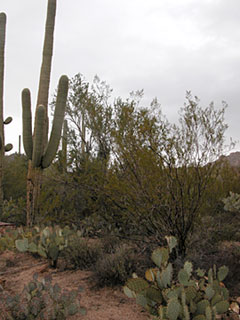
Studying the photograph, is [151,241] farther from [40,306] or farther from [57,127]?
[57,127]

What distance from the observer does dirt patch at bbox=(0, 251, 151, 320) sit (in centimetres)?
402

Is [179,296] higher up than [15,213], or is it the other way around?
[15,213]

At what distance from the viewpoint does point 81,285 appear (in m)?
4.90

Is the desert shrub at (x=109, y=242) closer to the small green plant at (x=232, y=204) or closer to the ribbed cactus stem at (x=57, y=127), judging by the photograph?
the small green plant at (x=232, y=204)

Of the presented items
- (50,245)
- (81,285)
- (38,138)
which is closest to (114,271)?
(81,285)

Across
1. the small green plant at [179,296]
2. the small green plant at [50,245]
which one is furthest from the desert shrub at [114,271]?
the small green plant at [179,296]

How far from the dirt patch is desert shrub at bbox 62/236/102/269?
0.16 meters

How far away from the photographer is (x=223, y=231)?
714 centimetres

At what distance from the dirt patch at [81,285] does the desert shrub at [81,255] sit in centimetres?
16

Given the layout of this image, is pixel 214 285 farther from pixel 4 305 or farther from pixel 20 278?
pixel 20 278

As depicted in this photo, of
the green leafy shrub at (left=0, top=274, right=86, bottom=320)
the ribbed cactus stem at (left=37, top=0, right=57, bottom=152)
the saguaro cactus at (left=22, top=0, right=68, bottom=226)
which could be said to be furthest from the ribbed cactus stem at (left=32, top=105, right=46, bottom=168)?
the green leafy shrub at (left=0, top=274, right=86, bottom=320)

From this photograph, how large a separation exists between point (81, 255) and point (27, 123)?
5045mm

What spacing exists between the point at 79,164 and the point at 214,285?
6235 millimetres

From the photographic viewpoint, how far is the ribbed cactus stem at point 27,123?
31.3 ft
